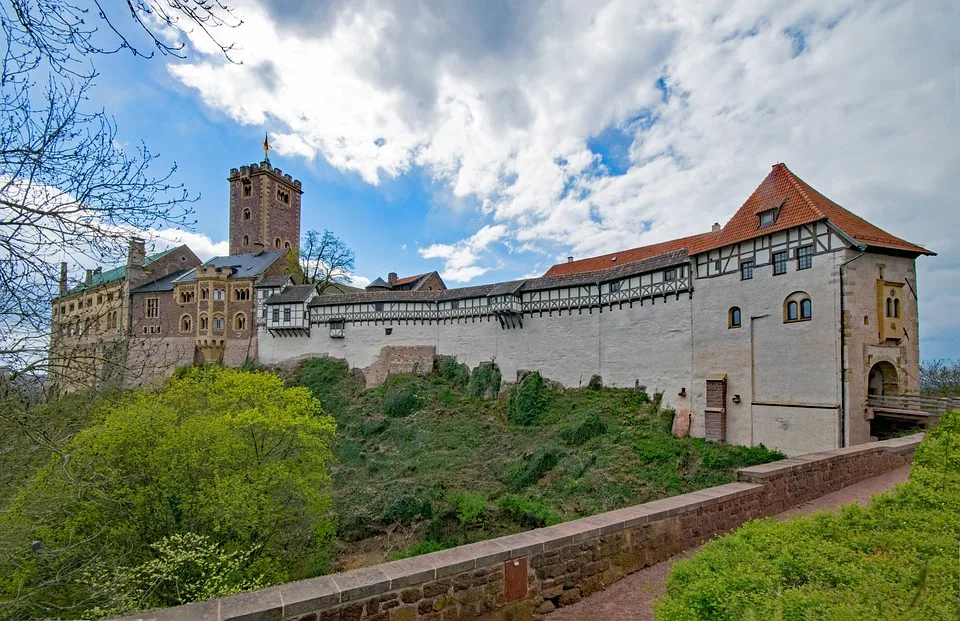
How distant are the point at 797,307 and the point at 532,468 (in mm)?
10262

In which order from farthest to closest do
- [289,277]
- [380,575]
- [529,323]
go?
[289,277] < [529,323] < [380,575]

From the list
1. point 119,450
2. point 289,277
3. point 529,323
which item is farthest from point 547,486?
point 289,277

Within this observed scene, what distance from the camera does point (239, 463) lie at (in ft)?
38.4

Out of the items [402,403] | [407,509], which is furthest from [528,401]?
[407,509]

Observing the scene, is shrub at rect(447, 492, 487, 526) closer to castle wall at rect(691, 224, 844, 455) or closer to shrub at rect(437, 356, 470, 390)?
castle wall at rect(691, 224, 844, 455)

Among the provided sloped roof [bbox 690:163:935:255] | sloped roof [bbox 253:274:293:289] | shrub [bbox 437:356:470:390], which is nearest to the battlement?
sloped roof [bbox 253:274:293:289]

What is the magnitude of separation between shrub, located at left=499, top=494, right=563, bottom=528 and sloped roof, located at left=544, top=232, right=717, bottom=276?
44.8 feet

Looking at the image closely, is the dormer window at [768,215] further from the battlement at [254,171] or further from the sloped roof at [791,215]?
the battlement at [254,171]

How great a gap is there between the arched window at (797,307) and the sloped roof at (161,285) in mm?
36315

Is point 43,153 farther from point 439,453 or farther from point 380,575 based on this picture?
point 439,453

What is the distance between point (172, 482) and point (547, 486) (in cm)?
1133

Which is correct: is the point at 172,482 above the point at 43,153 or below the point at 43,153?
below

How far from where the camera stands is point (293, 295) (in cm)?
3175

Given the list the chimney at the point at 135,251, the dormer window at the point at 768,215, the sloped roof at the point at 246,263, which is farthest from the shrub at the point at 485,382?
the chimney at the point at 135,251
